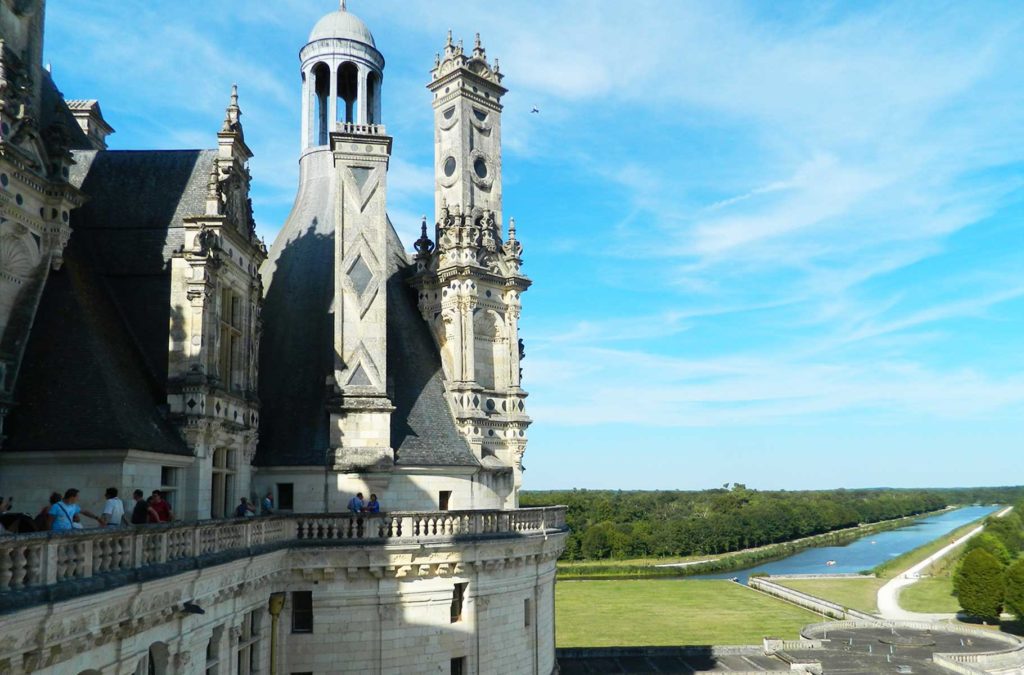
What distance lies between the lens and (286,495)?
2725 centimetres

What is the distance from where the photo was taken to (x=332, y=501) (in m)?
26.9

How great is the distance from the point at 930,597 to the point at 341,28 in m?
83.7

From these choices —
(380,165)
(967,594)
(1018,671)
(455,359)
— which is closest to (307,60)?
(380,165)

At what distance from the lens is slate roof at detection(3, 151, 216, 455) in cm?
1819

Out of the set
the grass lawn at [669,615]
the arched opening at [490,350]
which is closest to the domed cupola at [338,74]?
the arched opening at [490,350]

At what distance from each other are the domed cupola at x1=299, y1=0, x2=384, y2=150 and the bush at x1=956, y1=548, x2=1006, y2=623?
206ft

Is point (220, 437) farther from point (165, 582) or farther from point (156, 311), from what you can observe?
point (165, 582)

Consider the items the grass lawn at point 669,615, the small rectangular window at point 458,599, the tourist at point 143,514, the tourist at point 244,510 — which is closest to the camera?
the tourist at point 143,514

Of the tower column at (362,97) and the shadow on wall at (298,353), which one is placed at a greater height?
the tower column at (362,97)

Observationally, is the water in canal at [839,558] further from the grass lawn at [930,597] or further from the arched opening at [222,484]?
the arched opening at [222,484]

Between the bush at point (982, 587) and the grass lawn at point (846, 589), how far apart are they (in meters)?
9.54

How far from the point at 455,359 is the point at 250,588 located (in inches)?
491

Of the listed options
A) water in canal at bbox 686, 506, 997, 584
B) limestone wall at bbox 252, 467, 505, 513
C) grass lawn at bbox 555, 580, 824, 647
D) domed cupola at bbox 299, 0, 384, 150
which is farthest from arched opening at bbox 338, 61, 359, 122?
water in canal at bbox 686, 506, 997, 584

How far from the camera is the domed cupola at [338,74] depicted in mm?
34250
